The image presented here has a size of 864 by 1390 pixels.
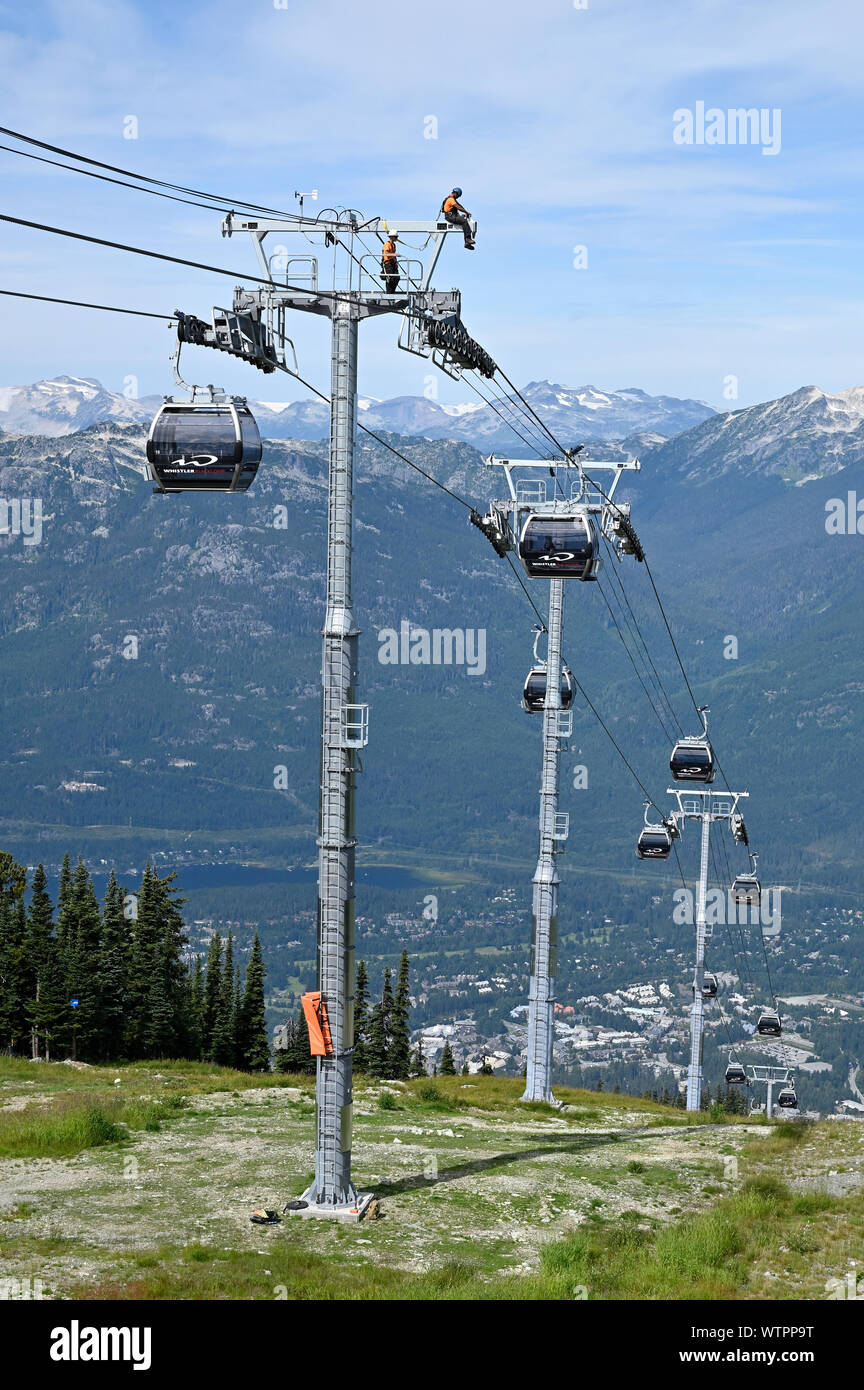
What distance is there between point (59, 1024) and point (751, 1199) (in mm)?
A: 50378

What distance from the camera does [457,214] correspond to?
95.8 ft

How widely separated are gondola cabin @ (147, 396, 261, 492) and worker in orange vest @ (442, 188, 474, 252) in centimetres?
578

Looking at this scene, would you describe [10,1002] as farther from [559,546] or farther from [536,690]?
[559,546]

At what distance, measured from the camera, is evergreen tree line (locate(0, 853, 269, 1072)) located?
76.4m

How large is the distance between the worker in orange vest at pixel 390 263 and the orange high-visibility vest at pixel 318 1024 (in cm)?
1367

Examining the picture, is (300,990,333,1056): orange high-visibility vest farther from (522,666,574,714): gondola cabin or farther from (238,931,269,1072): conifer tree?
(238,931,269,1072): conifer tree

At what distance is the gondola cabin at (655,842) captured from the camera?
6899cm

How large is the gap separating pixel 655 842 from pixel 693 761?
4.17 metres

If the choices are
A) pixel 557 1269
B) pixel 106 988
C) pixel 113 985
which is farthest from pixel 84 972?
pixel 557 1269

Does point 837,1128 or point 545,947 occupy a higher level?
point 545,947
